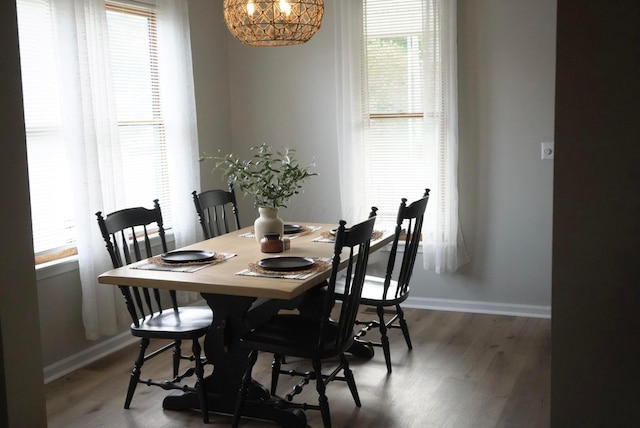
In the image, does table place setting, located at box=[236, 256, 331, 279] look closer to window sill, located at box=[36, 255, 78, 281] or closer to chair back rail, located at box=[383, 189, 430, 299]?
chair back rail, located at box=[383, 189, 430, 299]

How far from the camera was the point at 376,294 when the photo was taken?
4062 millimetres

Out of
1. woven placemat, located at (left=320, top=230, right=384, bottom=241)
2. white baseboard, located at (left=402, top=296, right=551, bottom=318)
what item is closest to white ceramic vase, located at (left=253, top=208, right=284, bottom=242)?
woven placemat, located at (left=320, top=230, right=384, bottom=241)

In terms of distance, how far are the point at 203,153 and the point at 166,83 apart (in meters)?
0.64

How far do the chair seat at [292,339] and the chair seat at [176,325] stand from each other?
0.94 ft

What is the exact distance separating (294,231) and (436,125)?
1363mm

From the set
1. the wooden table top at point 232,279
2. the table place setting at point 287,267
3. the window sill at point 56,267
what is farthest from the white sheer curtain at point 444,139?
the window sill at point 56,267

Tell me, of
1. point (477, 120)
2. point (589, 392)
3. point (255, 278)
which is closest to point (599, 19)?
point (589, 392)

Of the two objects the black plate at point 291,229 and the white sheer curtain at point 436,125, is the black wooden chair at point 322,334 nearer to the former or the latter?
the black plate at point 291,229

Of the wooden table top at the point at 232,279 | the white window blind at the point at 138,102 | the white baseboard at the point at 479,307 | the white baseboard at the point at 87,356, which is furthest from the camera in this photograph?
the white baseboard at the point at 479,307

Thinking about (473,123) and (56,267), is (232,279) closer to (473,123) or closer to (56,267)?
(56,267)

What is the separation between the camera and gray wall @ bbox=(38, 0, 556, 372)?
489 cm

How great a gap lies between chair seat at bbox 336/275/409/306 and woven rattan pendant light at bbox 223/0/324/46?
4.50 ft

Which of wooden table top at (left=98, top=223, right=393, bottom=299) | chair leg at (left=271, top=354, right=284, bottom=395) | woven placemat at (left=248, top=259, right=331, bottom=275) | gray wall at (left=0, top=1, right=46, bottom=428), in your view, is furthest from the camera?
chair leg at (left=271, top=354, right=284, bottom=395)

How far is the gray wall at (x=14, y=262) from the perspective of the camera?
7.61 feet
